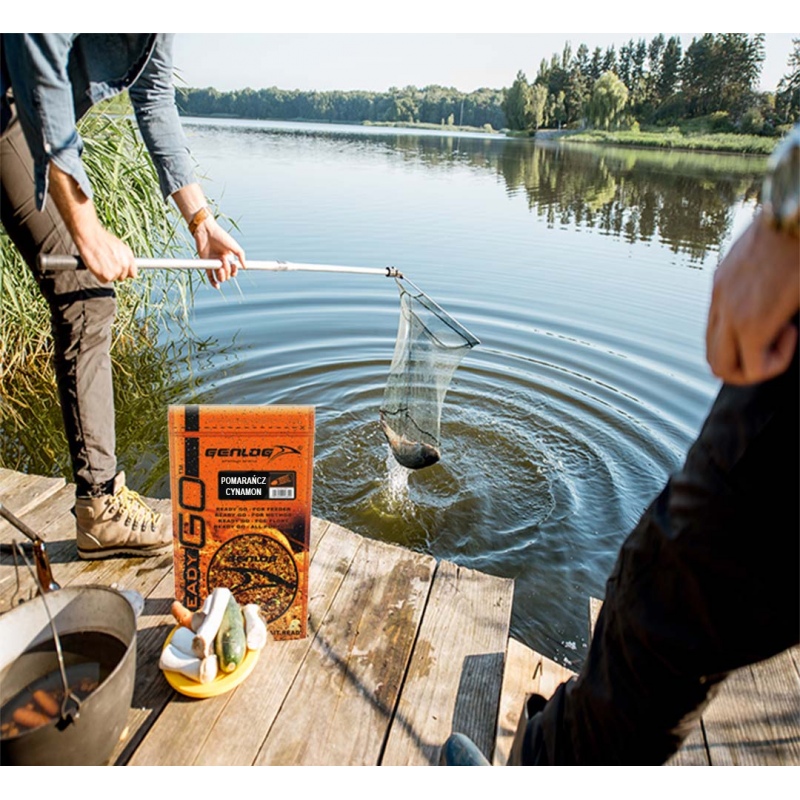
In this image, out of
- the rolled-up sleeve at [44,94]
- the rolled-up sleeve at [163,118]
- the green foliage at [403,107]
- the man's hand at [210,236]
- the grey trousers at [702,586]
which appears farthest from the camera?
the green foliage at [403,107]

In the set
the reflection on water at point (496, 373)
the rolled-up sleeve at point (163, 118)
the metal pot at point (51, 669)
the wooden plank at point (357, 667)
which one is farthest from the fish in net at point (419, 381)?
the metal pot at point (51, 669)

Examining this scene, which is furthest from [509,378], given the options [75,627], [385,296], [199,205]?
[75,627]

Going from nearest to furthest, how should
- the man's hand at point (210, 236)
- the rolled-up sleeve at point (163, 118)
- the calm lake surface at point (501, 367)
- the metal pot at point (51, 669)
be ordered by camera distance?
the metal pot at point (51, 669), the rolled-up sleeve at point (163, 118), the man's hand at point (210, 236), the calm lake surface at point (501, 367)

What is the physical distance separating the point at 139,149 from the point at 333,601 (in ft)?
12.5

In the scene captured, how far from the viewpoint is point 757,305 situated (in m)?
0.78

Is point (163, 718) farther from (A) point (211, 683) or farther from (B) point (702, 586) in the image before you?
(B) point (702, 586)

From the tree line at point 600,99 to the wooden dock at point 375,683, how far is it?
29.5 m

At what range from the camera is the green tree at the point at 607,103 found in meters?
41.2

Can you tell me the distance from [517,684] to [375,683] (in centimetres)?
43

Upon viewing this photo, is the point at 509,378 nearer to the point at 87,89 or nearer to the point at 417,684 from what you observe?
the point at 417,684

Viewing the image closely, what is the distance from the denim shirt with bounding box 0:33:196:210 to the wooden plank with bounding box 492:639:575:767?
1895 mm

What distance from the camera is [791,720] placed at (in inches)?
70.9

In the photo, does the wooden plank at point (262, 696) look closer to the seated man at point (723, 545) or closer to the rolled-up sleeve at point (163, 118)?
the seated man at point (723, 545)

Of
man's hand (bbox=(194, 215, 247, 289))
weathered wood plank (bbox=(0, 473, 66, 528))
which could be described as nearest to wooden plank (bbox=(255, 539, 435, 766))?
man's hand (bbox=(194, 215, 247, 289))
